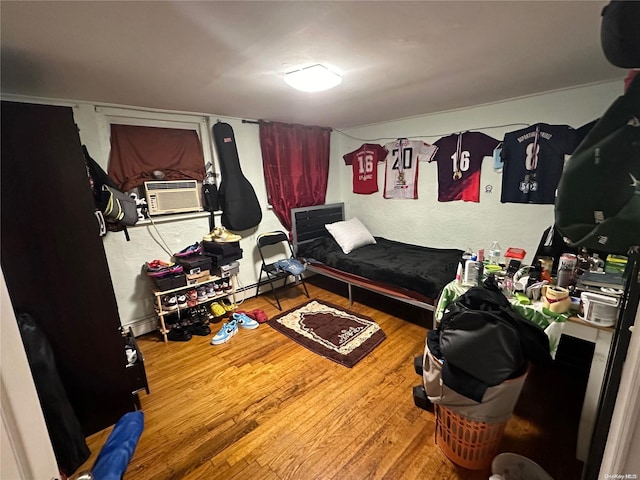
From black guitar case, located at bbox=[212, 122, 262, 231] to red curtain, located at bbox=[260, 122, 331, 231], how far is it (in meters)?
0.38

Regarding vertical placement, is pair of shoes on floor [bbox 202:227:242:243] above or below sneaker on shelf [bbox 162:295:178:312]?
above

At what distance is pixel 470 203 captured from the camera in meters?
3.17

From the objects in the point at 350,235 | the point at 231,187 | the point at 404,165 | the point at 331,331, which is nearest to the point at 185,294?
the point at 231,187

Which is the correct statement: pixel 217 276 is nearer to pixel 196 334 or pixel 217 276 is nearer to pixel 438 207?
pixel 196 334

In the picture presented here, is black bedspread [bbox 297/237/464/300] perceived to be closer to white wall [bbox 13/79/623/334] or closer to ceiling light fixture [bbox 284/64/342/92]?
white wall [bbox 13/79/623/334]

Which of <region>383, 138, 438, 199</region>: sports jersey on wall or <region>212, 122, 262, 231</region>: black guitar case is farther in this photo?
<region>383, 138, 438, 199</region>: sports jersey on wall

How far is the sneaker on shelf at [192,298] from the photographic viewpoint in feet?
9.12

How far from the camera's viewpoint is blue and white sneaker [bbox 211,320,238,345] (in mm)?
2664

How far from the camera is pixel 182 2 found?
3.55ft

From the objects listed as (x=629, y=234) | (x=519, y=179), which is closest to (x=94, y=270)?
(x=629, y=234)

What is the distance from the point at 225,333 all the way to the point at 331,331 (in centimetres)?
100

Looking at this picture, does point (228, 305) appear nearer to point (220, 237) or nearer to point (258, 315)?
point (258, 315)

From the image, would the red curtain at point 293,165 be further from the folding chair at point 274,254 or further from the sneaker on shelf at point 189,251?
the sneaker on shelf at point 189,251

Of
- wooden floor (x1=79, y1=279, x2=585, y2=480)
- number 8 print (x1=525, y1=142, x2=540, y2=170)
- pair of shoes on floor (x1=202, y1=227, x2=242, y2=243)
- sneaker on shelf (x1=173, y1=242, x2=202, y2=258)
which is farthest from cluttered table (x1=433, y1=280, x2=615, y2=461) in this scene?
sneaker on shelf (x1=173, y1=242, x2=202, y2=258)
